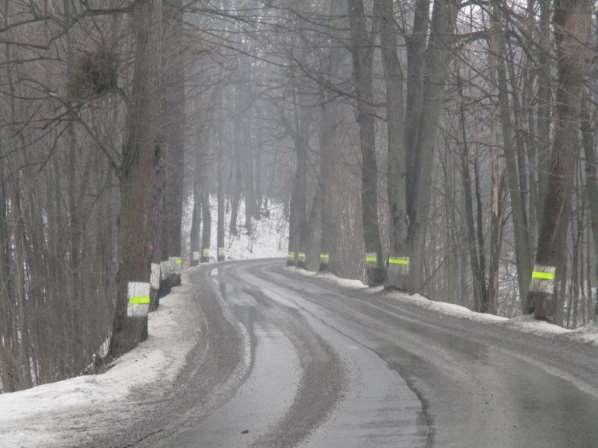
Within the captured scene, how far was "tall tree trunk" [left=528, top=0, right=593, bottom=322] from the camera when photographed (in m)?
12.0

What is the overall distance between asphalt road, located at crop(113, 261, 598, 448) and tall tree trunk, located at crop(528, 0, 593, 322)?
5.48 ft

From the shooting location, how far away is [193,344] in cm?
1232

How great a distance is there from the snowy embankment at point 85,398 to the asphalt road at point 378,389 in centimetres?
39

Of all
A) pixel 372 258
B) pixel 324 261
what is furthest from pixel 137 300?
pixel 324 261

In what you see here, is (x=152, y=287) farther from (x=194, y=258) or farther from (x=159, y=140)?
(x=194, y=258)

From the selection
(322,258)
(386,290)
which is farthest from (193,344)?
(322,258)

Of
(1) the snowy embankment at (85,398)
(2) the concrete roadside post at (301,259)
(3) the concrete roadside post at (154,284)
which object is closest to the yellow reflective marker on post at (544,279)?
(1) the snowy embankment at (85,398)

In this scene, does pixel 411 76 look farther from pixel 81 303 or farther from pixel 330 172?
pixel 330 172

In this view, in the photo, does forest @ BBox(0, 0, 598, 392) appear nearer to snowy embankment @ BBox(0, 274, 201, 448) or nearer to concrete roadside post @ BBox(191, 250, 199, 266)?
snowy embankment @ BBox(0, 274, 201, 448)

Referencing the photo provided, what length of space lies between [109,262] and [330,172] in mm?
18020

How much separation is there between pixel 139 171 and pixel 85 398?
4.38 m

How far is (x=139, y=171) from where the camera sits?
11797mm

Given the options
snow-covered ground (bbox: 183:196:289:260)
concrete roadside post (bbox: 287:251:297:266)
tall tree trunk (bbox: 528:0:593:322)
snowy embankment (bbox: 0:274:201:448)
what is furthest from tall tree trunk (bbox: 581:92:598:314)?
snow-covered ground (bbox: 183:196:289:260)

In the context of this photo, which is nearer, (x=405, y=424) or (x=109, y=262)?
(x=405, y=424)
